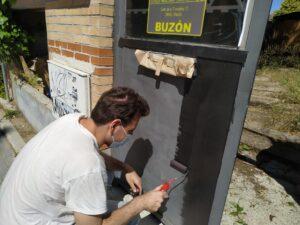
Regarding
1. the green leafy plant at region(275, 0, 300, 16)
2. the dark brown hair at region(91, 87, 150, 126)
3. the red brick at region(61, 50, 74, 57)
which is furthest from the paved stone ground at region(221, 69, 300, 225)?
the green leafy plant at region(275, 0, 300, 16)

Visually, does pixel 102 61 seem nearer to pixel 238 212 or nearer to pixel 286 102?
pixel 238 212

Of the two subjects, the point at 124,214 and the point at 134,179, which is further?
the point at 134,179

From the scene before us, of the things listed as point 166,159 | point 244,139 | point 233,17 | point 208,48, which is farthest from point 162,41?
point 244,139

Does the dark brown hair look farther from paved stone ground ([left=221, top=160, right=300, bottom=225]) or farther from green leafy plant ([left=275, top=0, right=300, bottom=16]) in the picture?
green leafy plant ([left=275, top=0, right=300, bottom=16])

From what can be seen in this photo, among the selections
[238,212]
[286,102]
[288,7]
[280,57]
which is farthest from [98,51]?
[288,7]

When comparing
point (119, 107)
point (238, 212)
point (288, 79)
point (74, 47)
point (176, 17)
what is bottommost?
point (238, 212)

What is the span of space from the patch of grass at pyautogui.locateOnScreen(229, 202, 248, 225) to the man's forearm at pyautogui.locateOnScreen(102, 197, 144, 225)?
4.69 feet

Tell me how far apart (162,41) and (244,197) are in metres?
2.17

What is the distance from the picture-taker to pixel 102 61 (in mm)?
2527

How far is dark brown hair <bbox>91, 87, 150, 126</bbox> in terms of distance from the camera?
1.68 m

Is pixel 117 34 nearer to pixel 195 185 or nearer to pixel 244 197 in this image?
pixel 195 185

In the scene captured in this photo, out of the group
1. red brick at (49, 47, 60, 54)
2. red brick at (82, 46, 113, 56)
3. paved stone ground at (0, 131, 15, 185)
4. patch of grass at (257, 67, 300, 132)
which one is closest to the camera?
red brick at (82, 46, 113, 56)

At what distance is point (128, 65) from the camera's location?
95.3 inches

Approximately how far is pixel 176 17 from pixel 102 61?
0.97m
